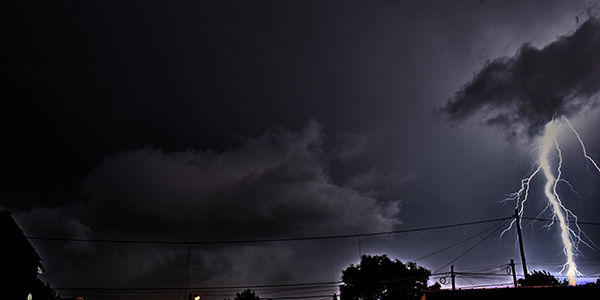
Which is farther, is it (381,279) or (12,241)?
(381,279)

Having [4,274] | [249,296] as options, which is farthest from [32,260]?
[249,296]

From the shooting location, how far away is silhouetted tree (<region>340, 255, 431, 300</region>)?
53684 mm

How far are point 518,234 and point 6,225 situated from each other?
104 ft

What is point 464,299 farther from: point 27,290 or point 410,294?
point 410,294

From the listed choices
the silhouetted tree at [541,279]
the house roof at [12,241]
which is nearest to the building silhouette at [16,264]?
the house roof at [12,241]

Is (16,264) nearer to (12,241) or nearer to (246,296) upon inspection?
(12,241)

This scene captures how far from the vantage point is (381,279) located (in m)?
55.3

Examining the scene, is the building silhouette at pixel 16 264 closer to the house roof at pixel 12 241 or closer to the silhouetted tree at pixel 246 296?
the house roof at pixel 12 241

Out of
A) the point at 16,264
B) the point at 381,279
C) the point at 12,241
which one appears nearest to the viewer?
the point at 12,241

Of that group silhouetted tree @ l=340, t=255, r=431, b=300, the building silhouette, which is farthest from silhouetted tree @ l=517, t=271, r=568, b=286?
the building silhouette

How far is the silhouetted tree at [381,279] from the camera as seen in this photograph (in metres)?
53.7

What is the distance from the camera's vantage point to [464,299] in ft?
70.3

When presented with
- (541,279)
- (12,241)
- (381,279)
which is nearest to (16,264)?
(12,241)

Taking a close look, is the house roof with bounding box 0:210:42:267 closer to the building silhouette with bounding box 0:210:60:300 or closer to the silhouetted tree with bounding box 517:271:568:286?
the building silhouette with bounding box 0:210:60:300
